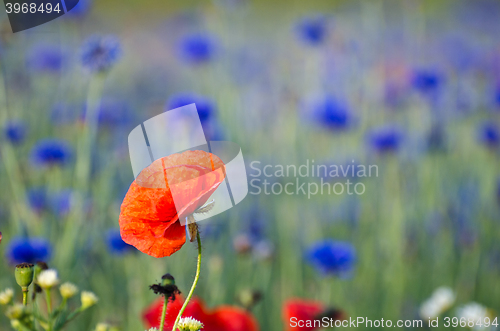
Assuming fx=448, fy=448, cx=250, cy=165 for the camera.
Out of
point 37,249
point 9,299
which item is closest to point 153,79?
point 37,249

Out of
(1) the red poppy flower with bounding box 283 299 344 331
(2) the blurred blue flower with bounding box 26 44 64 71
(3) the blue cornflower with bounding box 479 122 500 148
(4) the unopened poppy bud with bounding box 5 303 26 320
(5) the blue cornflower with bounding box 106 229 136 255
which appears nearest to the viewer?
(4) the unopened poppy bud with bounding box 5 303 26 320

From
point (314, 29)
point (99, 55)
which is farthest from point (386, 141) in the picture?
point (99, 55)

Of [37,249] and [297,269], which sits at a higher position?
[37,249]

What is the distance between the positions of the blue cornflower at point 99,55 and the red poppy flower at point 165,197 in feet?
1.72

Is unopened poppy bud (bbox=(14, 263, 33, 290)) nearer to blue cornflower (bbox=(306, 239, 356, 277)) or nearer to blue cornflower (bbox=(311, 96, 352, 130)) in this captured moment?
blue cornflower (bbox=(306, 239, 356, 277))

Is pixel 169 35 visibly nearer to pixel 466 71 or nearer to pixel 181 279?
pixel 466 71

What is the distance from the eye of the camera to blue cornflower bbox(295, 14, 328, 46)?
112cm

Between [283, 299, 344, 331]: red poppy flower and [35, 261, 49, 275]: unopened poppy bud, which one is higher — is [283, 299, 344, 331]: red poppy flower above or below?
below

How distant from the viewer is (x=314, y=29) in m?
1.13

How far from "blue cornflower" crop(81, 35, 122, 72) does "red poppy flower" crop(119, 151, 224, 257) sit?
0.53m

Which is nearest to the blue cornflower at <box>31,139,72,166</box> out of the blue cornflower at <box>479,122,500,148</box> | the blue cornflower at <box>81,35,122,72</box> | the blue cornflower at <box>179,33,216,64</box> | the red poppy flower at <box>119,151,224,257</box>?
the blue cornflower at <box>81,35,122,72</box>

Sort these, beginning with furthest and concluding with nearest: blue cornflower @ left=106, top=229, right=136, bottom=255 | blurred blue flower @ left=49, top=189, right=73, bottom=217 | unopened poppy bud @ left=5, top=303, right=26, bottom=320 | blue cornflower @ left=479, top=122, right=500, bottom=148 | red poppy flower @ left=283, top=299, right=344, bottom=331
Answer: blue cornflower @ left=479, top=122, right=500, bottom=148
blurred blue flower @ left=49, top=189, right=73, bottom=217
blue cornflower @ left=106, top=229, right=136, bottom=255
red poppy flower @ left=283, top=299, right=344, bottom=331
unopened poppy bud @ left=5, top=303, right=26, bottom=320

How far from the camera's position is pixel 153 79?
7.68 feet

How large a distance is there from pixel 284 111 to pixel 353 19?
1.22m
